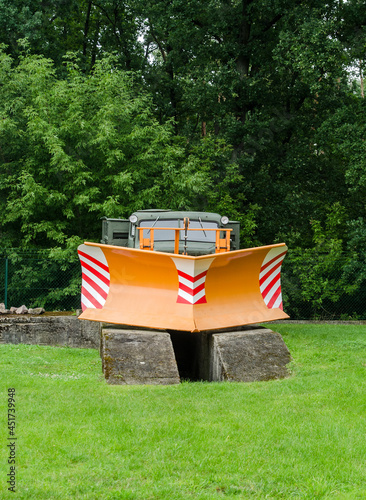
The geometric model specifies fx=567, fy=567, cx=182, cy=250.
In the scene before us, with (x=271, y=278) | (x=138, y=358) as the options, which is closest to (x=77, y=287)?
(x=271, y=278)

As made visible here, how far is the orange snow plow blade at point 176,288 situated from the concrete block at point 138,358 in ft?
0.89

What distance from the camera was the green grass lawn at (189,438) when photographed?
3.57 meters

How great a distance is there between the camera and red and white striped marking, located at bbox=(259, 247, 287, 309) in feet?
27.2

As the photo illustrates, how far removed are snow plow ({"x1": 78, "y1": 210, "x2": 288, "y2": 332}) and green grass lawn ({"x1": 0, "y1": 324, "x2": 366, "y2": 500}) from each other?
3.57ft

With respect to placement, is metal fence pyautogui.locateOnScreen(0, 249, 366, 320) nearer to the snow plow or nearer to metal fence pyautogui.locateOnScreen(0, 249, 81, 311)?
metal fence pyautogui.locateOnScreen(0, 249, 81, 311)

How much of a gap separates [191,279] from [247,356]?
4.01 ft

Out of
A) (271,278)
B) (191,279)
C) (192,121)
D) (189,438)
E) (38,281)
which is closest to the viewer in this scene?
(189,438)

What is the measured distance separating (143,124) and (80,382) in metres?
12.5

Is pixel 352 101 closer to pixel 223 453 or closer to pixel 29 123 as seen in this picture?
pixel 29 123

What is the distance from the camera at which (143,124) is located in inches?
699

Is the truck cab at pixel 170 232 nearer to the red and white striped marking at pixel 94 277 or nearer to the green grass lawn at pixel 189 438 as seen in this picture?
the red and white striped marking at pixel 94 277

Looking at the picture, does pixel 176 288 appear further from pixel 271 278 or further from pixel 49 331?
pixel 49 331

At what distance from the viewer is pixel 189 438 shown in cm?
445

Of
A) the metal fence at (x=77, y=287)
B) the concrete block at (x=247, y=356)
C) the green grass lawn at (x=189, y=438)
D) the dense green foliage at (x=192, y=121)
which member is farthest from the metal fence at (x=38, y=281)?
the concrete block at (x=247, y=356)
